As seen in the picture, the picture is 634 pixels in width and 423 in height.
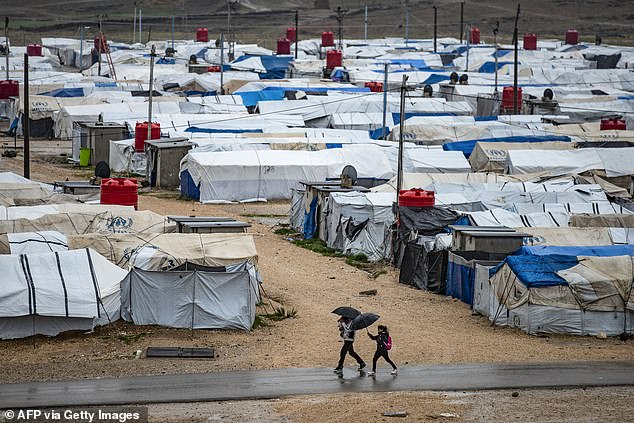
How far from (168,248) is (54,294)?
11.5 feet

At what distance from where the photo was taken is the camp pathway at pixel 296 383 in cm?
1816

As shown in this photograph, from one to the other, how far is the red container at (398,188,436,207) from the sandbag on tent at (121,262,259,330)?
364 inches

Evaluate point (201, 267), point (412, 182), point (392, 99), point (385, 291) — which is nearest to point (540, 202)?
point (412, 182)

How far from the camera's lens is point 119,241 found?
25.3m

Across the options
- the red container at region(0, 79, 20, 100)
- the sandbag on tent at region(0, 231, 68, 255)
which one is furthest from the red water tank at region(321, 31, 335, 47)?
the sandbag on tent at region(0, 231, 68, 255)

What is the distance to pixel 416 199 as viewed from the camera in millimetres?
31062

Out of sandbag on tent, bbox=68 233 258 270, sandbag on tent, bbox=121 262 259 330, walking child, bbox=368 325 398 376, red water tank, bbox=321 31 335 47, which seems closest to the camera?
walking child, bbox=368 325 398 376

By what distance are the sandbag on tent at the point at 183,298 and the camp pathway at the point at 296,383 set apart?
9.59ft

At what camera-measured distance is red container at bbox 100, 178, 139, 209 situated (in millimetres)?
31500

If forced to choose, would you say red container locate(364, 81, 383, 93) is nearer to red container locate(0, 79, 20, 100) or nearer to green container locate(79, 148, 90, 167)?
red container locate(0, 79, 20, 100)

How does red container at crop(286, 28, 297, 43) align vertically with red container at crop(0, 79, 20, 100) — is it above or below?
above

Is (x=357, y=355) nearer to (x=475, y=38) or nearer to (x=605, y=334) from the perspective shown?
(x=605, y=334)

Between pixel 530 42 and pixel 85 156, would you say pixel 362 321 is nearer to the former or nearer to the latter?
pixel 85 156

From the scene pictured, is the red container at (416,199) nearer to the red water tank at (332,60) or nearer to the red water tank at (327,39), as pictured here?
the red water tank at (332,60)
